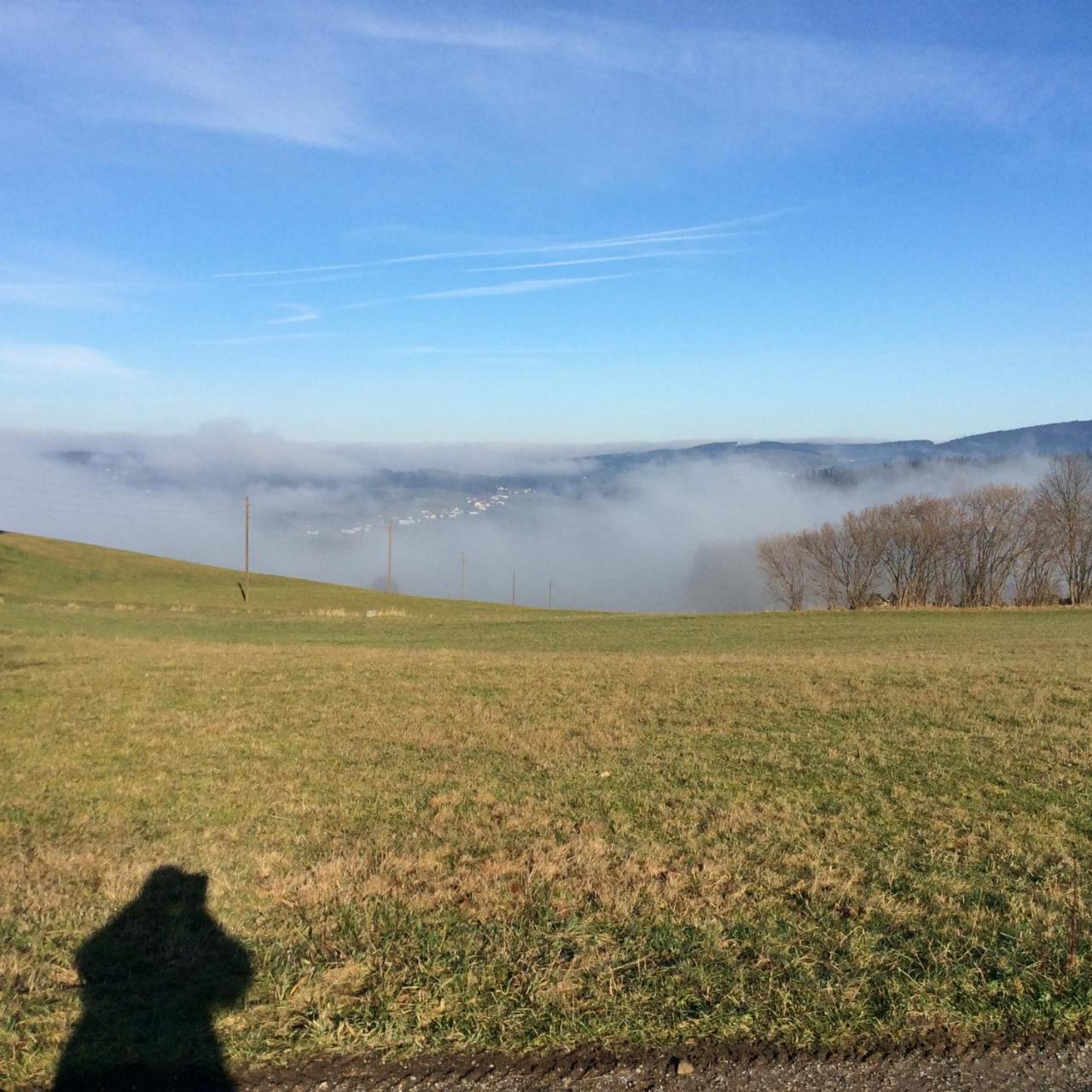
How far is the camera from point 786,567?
336 ft

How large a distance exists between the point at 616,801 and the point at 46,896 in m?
5.76

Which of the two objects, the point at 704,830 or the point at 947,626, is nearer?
the point at 704,830

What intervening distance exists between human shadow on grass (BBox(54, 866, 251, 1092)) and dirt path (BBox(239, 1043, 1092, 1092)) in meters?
0.48

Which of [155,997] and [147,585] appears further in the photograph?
[147,585]

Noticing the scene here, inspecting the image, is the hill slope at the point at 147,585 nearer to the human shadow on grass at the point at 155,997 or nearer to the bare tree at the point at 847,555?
the bare tree at the point at 847,555

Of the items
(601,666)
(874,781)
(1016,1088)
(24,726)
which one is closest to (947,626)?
(601,666)

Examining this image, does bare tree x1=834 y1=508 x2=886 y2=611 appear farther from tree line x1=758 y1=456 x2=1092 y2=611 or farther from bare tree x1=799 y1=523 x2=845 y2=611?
bare tree x1=799 y1=523 x2=845 y2=611

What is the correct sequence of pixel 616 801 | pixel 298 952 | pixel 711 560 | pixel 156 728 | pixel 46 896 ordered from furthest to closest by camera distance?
pixel 711 560 → pixel 156 728 → pixel 616 801 → pixel 46 896 → pixel 298 952

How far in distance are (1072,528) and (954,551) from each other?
10.5 m

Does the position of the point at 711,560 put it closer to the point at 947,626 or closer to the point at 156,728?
the point at 947,626

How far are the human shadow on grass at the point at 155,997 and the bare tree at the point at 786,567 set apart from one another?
97800 millimetres

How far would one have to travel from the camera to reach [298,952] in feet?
20.9

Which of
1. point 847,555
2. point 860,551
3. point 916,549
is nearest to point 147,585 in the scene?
point 847,555

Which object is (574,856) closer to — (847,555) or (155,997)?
(155,997)
